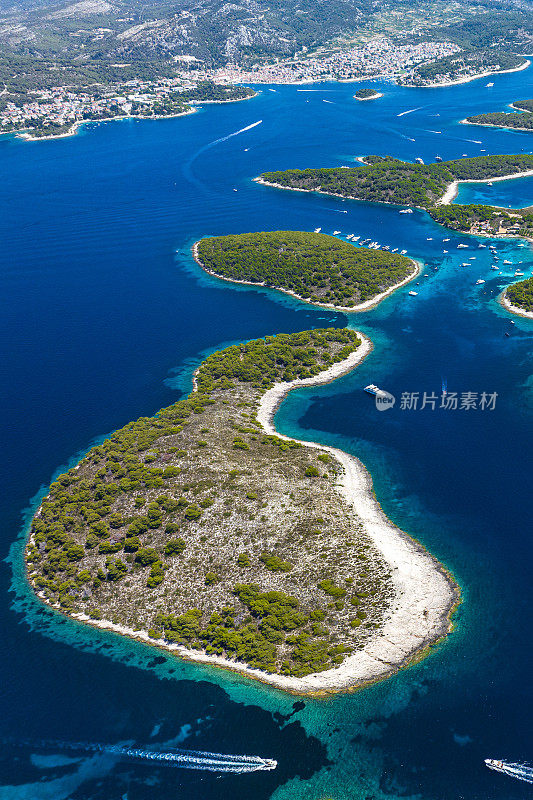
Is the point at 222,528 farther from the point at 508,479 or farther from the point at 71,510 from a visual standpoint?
the point at 508,479

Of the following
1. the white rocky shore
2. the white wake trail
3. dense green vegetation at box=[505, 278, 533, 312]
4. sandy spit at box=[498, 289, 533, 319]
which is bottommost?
the white wake trail

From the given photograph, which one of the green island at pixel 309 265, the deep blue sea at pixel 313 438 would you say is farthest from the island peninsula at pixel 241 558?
the green island at pixel 309 265

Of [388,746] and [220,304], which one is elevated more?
[220,304]

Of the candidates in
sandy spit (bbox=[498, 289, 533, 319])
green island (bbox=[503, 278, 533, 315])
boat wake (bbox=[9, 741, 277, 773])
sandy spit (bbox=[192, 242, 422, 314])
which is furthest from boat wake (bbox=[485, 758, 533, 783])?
green island (bbox=[503, 278, 533, 315])

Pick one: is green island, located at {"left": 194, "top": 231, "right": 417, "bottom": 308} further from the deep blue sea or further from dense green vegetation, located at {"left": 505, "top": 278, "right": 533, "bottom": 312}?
dense green vegetation, located at {"left": 505, "top": 278, "right": 533, "bottom": 312}

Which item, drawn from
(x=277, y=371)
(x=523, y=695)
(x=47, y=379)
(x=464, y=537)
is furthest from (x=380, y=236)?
(x=523, y=695)

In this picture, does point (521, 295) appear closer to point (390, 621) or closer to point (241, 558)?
point (390, 621)

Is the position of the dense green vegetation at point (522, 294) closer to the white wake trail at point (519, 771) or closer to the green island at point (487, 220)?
the green island at point (487, 220)
